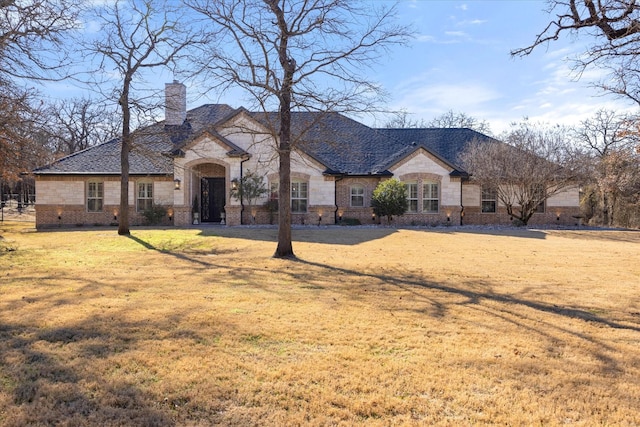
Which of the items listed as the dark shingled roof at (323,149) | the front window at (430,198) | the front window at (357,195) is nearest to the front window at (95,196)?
the dark shingled roof at (323,149)

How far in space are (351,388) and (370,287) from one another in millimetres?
4691

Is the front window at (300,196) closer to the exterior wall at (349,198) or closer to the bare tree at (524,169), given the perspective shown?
the exterior wall at (349,198)

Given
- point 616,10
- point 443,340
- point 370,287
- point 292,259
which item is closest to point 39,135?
point 292,259

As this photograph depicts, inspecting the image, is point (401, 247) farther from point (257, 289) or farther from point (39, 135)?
point (39, 135)

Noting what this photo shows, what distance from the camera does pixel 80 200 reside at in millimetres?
24641

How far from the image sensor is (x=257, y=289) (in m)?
7.99

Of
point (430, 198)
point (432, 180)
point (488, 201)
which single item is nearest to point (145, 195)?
point (430, 198)

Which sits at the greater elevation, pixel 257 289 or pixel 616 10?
pixel 616 10

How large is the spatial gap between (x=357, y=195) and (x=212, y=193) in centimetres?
885

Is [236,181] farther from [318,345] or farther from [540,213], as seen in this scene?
[318,345]

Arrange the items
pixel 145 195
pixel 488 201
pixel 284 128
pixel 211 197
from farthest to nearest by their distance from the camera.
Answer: pixel 488 201 → pixel 211 197 → pixel 145 195 → pixel 284 128

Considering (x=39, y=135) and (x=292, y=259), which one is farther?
(x=39, y=135)

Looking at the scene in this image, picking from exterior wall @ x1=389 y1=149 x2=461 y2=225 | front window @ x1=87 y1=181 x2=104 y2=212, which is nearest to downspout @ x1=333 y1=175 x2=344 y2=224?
exterior wall @ x1=389 y1=149 x2=461 y2=225

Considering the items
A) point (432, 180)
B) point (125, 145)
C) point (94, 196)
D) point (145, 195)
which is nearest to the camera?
point (125, 145)
